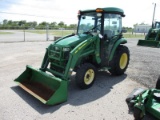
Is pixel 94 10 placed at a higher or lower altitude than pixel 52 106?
higher

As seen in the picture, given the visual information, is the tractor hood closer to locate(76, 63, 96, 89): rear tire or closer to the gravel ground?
locate(76, 63, 96, 89): rear tire

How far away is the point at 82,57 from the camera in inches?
208

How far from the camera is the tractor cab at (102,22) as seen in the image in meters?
5.70

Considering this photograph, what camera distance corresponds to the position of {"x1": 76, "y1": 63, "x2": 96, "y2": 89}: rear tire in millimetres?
4988

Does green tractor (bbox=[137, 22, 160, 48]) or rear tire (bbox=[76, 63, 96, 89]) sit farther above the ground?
green tractor (bbox=[137, 22, 160, 48])

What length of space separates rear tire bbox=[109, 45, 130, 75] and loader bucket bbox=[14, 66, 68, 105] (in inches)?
93.5

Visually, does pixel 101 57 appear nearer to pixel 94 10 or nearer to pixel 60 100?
pixel 94 10

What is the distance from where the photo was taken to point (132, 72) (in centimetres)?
703

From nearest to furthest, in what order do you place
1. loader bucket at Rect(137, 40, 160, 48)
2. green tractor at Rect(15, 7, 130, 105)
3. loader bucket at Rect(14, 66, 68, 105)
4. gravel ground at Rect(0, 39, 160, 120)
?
gravel ground at Rect(0, 39, 160, 120) → loader bucket at Rect(14, 66, 68, 105) → green tractor at Rect(15, 7, 130, 105) → loader bucket at Rect(137, 40, 160, 48)

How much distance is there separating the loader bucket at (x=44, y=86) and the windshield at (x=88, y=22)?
6.87ft

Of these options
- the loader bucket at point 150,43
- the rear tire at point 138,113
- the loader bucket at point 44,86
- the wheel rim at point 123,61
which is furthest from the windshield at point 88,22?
the loader bucket at point 150,43

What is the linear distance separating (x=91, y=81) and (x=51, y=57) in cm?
139

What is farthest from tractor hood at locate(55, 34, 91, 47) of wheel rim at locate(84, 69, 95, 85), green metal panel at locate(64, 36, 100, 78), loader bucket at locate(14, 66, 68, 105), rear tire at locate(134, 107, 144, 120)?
rear tire at locate(134, 107, 144, 120)

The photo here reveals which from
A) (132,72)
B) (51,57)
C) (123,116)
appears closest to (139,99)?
(123,116)
